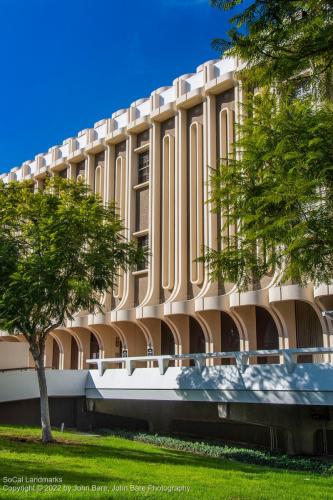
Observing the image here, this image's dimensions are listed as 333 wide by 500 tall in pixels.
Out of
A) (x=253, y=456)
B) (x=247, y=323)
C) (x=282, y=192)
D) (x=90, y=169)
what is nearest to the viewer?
(x=282, y=192)

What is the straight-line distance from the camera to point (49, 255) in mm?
17344

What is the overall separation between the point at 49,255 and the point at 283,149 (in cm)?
863

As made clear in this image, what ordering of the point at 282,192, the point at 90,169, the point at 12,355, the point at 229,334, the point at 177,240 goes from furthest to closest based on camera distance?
1. the point at 90,169
2. the point at 177,240
3. the point at 229,334
4. the point at 12,355
5. the point at 282,192

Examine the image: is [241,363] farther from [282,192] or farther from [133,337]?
[133,337]

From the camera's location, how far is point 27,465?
1288 centimetres

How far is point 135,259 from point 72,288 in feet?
8.55

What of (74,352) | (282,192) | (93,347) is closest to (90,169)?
(93,347)

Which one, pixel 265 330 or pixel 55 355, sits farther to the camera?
pixel 55 355

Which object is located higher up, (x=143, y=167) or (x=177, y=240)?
(x=143, y=167)

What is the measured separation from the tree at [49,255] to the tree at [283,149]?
18.5ft

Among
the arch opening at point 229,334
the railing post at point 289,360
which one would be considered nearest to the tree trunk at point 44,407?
the railing post at point 289,360

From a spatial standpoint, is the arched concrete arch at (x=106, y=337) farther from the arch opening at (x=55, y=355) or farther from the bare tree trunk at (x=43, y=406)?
the bare tree trunk at (x=43, y=406)

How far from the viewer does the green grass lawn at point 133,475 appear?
997cm

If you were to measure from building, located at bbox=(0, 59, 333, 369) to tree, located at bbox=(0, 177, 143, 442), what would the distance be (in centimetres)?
801
